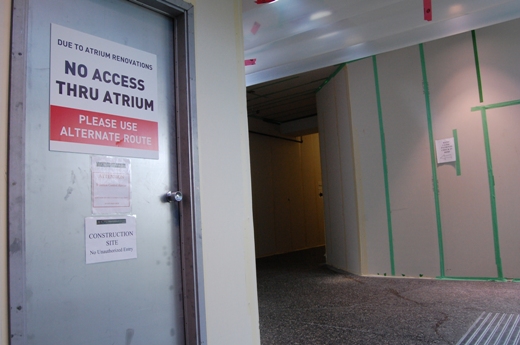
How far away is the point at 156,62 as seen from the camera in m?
1.68

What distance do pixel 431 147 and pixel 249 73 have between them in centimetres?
258

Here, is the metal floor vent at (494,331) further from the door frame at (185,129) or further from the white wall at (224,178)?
the door frame at (185,129)

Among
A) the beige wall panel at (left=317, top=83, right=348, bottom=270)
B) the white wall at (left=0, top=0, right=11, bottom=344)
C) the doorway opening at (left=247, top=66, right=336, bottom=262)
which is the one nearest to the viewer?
the white wall at (left=0, top=0, right=11, bottom=344)

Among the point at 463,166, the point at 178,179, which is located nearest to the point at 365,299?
the point at 463,166

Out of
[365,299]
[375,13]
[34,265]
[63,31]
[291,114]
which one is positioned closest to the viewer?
[34,265]

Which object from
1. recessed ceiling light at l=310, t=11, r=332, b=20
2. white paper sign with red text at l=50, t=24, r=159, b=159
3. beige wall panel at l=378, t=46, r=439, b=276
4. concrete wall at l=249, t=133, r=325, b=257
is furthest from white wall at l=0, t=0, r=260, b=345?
concrete wall at l=249, t=133, r=325, b=257

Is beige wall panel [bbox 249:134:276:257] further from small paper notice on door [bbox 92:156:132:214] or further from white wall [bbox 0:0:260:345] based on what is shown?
small paper notice on door [bbox 92:156:132:214]

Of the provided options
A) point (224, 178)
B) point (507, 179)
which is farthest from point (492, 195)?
point (224, 178)

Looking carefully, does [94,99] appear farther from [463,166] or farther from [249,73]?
[463,166]

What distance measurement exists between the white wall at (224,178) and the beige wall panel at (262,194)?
5317mm

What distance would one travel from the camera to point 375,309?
3090 millimetres

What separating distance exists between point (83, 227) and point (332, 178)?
4423 mm

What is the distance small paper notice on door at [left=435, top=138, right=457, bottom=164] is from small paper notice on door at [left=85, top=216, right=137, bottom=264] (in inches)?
143

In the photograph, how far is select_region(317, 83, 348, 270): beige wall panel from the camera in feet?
17.3
